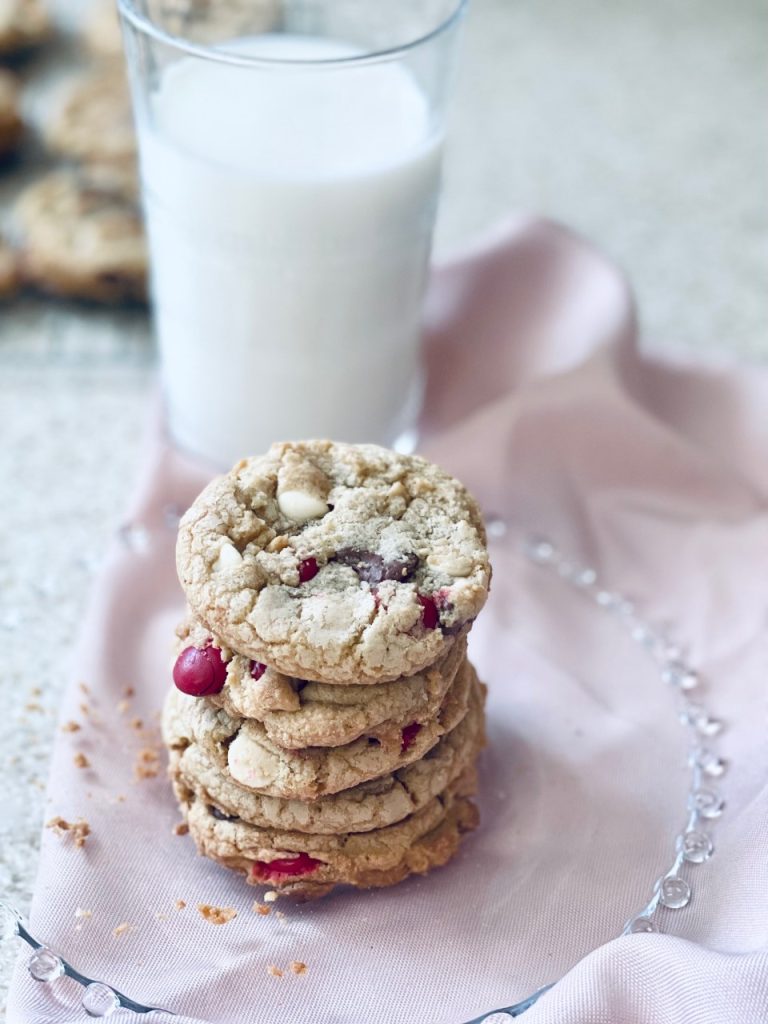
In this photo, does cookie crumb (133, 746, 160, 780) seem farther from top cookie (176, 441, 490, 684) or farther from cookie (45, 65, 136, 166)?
cookie (45, 65, 136, 166)

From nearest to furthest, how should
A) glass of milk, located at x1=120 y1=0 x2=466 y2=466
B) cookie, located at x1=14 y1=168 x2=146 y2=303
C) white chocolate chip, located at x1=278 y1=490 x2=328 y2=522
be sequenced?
white chocolate chip, located at x1=278 y1=490 x2=328 y2=522 < glass of milk, located at x1=120 y1=0 x2=466 y2=466 < cookie, located at x1=14 y1=168 x2=146 y2=303

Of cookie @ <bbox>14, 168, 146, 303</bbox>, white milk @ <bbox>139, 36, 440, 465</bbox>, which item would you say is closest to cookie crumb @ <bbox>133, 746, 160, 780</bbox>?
white milk @ <bbox>139, 36, 440, 465</bbox>

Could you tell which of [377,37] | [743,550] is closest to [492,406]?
[743,550]

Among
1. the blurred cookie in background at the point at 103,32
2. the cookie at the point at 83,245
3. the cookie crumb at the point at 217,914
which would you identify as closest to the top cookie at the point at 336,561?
the cookie crumb at the point at 217,914

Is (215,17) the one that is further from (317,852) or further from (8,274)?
(317,852)

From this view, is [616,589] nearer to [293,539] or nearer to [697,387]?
[697,387]

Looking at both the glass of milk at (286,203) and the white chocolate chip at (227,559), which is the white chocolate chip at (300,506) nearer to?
the white chocolate chip at (227,559)
